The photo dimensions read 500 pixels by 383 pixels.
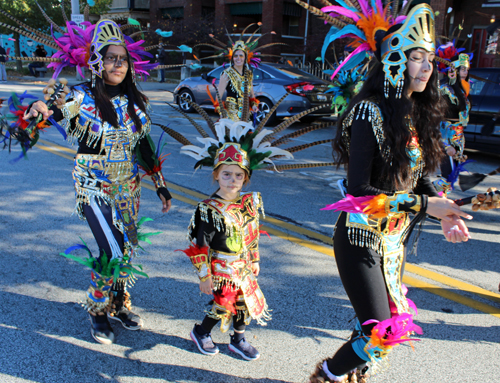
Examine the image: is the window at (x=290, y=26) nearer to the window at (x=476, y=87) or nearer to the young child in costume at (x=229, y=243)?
the window at (x=476, y=87)

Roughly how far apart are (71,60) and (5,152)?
6526 mm

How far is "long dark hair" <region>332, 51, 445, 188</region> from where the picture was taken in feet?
6.98

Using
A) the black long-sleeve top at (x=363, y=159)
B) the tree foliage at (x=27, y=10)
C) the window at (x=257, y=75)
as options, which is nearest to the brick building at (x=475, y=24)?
the window at (x=257, y=75)

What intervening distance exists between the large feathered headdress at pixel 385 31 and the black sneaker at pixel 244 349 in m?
1.82

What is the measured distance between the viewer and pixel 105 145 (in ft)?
9.62

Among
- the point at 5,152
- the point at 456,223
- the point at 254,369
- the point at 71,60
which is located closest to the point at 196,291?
the point at 254,369

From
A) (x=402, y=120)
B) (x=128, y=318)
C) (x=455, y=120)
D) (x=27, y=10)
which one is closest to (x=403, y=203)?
(x=402, y=120)

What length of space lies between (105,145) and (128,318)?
1279mm

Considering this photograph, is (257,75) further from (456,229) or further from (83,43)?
(456,229)

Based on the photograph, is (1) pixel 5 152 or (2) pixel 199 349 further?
(1) pixel 5 152

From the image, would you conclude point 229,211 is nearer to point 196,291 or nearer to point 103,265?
point 103,265

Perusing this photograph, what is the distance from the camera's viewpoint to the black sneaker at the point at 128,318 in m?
3.20

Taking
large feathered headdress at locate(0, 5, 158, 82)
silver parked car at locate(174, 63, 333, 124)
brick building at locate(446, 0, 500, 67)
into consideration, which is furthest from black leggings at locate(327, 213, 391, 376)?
brick building at locate(446, 0, 500, 67)

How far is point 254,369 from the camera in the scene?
110 inches
